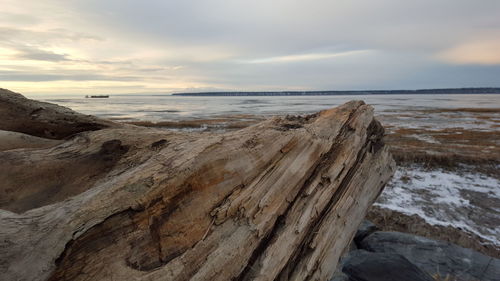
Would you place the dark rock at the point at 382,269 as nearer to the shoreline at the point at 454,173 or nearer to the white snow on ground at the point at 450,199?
the shoreline at the point at 454,173

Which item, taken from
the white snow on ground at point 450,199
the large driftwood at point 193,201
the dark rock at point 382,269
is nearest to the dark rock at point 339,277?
the dark rock at point 382,269

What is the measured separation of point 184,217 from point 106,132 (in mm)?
2708

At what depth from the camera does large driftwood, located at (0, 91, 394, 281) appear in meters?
2.76

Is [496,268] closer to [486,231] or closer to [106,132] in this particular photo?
[486,231]

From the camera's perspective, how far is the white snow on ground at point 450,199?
850 centimetres

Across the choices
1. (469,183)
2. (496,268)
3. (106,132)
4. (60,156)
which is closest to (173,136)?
(106,132)

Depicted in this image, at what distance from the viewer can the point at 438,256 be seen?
6129mm

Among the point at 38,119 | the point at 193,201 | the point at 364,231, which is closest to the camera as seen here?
the point at 193,201

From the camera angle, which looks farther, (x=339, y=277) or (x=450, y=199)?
(x=450, y=199)

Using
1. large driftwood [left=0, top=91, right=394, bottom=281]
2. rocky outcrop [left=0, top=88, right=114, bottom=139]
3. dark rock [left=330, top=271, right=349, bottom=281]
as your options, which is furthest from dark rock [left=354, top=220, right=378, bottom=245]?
rocky outcrop [left=0, top=88, right=114, bottom=139]

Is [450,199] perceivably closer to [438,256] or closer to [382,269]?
[438,256]

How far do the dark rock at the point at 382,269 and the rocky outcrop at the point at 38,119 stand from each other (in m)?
5.45

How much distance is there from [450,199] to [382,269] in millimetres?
6787

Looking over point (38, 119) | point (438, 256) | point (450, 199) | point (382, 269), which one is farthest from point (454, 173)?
point (38, 119)
